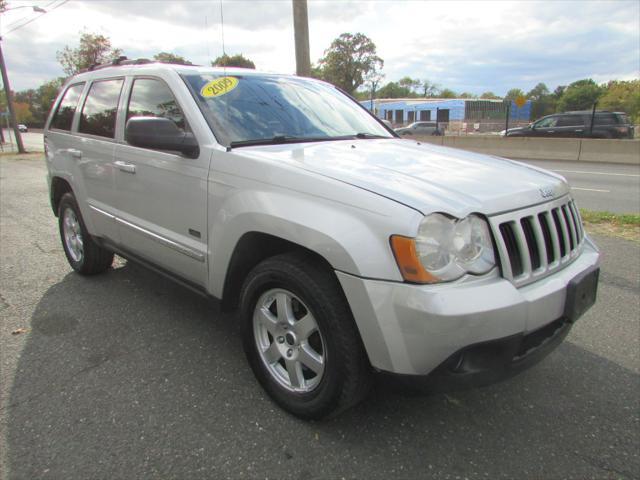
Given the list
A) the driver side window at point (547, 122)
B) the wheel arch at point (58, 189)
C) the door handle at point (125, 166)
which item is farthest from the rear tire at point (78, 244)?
the driver side window at point (547, 122)

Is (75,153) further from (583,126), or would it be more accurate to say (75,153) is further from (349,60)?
(349,60)

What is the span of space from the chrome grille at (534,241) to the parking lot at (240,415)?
734 millimetres

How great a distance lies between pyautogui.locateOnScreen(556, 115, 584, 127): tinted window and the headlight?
20.6 metres

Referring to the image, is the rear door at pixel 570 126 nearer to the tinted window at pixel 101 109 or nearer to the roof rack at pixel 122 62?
the roof rack at pixel 122 62

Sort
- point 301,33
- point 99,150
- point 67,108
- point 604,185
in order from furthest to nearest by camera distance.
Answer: point 604,185 < point 301,33 < point 67,108 < point 99,150

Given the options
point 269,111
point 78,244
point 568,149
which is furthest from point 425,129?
point 269,111

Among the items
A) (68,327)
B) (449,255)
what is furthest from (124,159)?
(449,255)

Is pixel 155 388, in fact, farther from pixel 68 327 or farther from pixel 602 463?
pixel 602 463

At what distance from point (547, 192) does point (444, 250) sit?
0.85m

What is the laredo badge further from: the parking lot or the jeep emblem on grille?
the jeep emblem on grille

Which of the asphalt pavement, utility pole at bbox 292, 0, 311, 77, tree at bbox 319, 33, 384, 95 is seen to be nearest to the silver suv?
utility pole at bbox 292, 0, 311, 77

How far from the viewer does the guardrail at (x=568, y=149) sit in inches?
628

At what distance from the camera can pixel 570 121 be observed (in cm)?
1981

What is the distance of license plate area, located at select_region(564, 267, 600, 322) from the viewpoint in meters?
2.16
